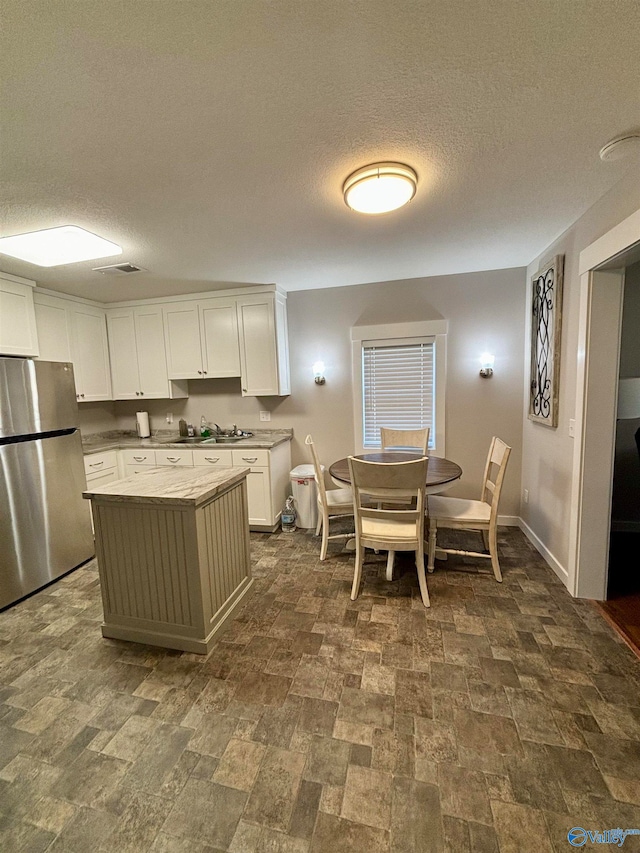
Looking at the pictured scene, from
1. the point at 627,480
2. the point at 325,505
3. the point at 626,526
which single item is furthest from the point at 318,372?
the point at 626,526

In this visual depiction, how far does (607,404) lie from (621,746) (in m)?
1.73

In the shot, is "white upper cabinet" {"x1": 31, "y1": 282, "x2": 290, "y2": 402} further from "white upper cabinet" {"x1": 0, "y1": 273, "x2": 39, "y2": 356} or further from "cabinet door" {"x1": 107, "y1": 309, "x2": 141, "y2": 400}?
"white upper cabinet" {"x1": 0, "y1": 273, "x2": 39, "y2": 356}

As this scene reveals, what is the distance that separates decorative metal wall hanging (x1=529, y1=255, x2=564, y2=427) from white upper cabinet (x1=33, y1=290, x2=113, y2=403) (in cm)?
446

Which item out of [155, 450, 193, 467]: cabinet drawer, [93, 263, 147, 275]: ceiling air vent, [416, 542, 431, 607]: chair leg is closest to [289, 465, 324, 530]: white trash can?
[155, 450, 193, 467]: cabinet drawer

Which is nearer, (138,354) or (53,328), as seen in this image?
(53,328)

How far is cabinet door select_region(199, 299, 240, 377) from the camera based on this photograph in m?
3.64

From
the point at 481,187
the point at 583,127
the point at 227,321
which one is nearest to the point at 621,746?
the point at 583,127

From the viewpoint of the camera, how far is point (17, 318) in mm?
2887

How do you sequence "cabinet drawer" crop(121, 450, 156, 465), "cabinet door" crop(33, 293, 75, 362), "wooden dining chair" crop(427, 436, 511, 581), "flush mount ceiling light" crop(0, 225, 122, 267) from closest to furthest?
"flush mount ceiling light" crop(0, 225, 122, 267)
"wooden dining chair" crop(427, 436, 511, 581)
"cabinet door" crop(33, 293, 75, 362)
"cabinet drawer" crop(121, 450, 156, 465)

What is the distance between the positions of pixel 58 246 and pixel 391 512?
3015 mm

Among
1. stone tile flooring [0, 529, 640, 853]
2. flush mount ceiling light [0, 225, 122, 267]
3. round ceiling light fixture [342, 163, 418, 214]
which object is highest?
flush mount ceiling light [0, 225, 122, 267]

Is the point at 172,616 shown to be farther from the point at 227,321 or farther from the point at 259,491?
the point at 227,321

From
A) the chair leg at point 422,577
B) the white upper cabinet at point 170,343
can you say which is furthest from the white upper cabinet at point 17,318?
the chair leg at point 422,577

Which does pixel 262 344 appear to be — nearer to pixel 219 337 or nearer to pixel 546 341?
pixel 219 337
